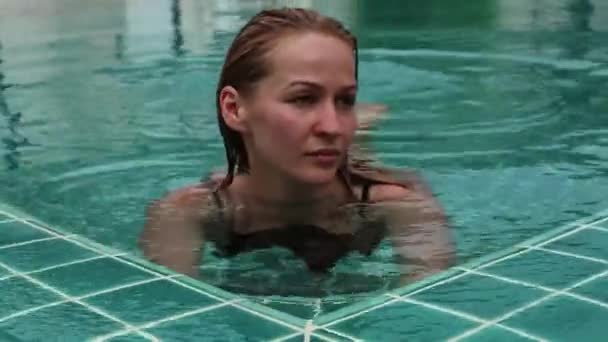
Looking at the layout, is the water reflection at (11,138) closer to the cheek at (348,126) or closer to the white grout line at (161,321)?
the cheek at (348,126)

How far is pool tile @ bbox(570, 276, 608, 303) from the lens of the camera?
215 centimetres

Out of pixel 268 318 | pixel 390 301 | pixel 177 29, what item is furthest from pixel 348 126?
pixel 177 29

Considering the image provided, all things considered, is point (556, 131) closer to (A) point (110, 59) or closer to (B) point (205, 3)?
(A) point (110, 59)

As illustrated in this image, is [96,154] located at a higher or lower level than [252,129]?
lower

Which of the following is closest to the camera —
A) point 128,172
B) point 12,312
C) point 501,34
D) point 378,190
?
point 12,312

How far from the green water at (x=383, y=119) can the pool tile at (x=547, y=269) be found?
1.09 feet

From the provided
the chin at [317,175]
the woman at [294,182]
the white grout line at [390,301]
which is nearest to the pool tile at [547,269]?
the white grout line at [390,301]

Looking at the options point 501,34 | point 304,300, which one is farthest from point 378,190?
point 501,34

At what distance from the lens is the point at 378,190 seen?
115 inches

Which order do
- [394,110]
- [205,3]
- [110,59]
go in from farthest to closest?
[205,3] < [110,59] < [394,110]

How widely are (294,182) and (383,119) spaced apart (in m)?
2.27

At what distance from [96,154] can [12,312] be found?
216cm

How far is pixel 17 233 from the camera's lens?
2.75 m

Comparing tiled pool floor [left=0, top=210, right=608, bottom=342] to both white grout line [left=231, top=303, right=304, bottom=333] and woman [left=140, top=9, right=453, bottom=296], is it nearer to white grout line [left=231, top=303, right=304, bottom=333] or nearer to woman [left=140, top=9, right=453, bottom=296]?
white grout line [left=231, top=303, right=304, bottom=333]
